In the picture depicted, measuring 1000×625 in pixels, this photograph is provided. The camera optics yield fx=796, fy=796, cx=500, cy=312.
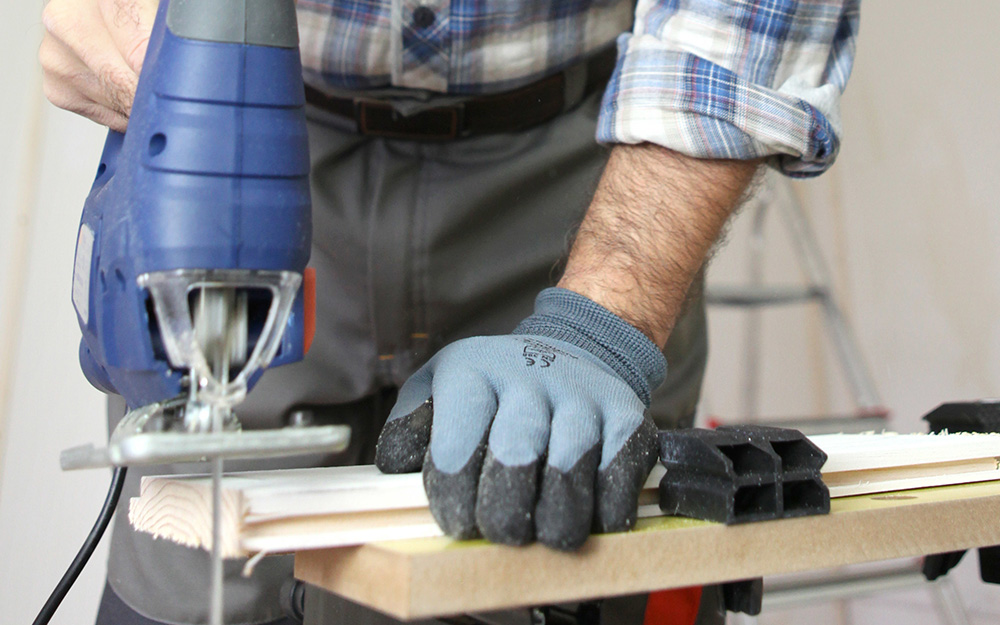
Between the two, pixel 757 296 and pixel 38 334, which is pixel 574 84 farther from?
pixel 757 296

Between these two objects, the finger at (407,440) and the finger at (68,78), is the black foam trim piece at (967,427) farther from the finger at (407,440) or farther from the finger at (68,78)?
the finger at (68,78)

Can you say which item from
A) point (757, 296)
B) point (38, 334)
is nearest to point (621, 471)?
point (38, 334)

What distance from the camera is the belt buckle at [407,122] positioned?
1.01 metres

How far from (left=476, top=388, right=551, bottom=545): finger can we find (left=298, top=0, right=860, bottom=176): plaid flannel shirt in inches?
15.3

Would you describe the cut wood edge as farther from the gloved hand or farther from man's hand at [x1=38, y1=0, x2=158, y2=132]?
man's hand at [x1=38, y1=0, x2=158, y2=132]

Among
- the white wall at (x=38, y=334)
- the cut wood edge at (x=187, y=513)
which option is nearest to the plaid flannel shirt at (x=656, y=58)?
the cut wood edge at (x=187, y=513)

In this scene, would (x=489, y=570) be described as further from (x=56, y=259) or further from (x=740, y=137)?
(x=56, y=259)

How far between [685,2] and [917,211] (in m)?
1.69

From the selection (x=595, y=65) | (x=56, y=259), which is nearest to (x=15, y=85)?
(x=56, y=259)

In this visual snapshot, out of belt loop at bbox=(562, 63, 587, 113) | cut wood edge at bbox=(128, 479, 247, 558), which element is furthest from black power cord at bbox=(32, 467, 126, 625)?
belt loop at bbox=(562, 63, 587, 113)

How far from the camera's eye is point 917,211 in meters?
2.21

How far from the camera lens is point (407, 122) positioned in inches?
40.3

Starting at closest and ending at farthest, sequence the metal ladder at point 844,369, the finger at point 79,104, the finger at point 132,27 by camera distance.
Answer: the finger at point 132,27 < the finger at point 79,104 < the metal ladder at point 844,369

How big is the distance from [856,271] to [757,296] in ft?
1.69
